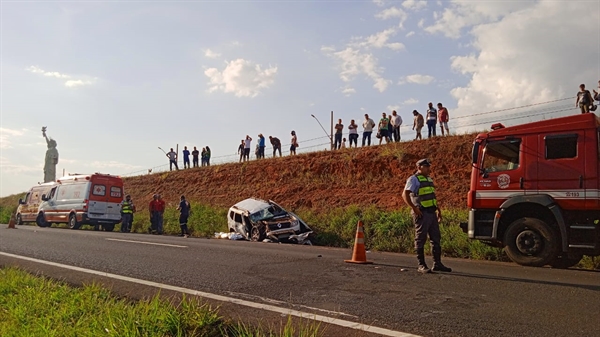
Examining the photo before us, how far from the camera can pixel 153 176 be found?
38.0 meters

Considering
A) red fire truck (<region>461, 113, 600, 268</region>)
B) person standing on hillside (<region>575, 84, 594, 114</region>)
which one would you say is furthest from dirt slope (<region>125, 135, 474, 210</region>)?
red fire truck (<region>461, 113, 600, 268</region>)

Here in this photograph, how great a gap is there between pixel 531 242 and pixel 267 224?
27.2 ft

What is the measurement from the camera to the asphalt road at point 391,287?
15.2ft

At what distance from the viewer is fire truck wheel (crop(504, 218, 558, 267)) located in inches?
338

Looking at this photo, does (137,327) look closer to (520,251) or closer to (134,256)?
(134,256)

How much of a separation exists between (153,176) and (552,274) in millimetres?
33969

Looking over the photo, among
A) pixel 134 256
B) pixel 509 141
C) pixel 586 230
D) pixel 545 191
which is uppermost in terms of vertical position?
pixel 509 141

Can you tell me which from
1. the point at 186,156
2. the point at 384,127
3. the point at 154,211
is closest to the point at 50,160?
the point at 186,156

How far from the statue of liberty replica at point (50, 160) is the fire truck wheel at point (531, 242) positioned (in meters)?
41.3

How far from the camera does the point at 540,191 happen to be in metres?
8.87

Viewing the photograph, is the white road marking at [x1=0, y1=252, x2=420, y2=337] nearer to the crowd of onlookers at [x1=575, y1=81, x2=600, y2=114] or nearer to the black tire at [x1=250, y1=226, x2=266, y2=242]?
the black tire at [x1=250, y1=226, x2=266, y2=242]

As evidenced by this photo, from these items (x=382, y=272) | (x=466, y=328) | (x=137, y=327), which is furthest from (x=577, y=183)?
(x=137, y=327)

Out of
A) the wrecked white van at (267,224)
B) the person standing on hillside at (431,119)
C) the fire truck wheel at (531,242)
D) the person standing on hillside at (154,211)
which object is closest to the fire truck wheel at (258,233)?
the wrecked white van at (267,224)

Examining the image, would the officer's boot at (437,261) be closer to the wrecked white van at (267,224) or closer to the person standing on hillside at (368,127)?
the wrecked white van at (267,224)
